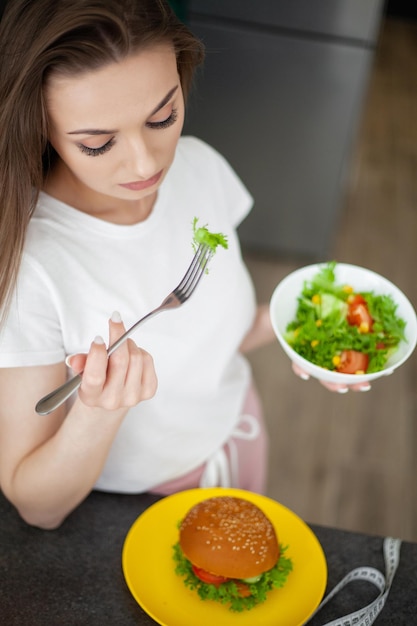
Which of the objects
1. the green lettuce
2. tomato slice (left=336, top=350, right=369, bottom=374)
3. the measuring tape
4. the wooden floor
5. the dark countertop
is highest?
the green lettuce

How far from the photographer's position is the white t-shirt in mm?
979

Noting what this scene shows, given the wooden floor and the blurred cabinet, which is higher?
the blurred cabinet

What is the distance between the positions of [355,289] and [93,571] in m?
0.53

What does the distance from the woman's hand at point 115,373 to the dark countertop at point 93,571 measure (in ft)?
0.88

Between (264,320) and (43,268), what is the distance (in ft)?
1.75

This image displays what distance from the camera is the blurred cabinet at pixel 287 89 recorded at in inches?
90.5

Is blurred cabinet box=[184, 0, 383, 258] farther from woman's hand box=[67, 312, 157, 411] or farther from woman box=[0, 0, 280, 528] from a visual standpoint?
woman's hand box=[67, 312, 157, 411]

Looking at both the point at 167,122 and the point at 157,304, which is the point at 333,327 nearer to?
the point at 157,304

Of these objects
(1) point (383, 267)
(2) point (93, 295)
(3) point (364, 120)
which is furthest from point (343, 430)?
(3) point (364, 120)

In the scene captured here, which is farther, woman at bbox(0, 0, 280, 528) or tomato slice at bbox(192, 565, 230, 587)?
tomato slice at bbox(192, 565, 230, 587)

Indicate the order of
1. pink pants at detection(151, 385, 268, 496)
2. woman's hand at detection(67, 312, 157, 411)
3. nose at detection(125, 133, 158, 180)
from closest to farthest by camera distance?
1. woman's hand at detection(67, 312, 157, 411)
2. nose at detection(125, 133, 158, 180)
3. pink pants at detection(151, 385, 268, 496)

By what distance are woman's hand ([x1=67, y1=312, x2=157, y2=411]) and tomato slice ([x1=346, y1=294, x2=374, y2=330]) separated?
0.35 meters

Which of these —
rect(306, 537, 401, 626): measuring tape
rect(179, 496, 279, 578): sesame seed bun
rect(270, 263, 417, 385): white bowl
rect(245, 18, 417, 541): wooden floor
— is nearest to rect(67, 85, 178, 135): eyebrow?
rect(270, 263, 417, 385): white bowl

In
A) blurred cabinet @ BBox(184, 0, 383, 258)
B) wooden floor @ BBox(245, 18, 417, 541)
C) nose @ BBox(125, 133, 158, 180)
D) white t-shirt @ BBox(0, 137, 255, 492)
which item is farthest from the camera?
blurred cabinet @ BBox(184, 0, 383, 258)
